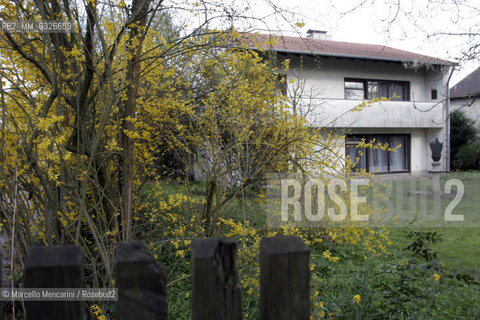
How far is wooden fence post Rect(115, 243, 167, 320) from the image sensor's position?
0.94m

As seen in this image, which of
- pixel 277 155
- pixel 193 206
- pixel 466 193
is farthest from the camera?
pixel 466 193

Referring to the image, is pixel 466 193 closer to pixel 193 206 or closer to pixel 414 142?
pixel 414 142

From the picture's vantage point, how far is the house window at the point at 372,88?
15836 mm

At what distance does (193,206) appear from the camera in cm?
416

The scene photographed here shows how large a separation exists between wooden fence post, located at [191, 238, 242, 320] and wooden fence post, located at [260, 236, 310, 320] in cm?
8

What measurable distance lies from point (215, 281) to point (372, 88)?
16652 millimetres

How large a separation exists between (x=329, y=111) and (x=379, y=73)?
3452 mm

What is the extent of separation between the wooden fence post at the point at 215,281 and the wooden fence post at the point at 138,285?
9 centimetres

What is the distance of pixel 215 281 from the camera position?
0.98 meters

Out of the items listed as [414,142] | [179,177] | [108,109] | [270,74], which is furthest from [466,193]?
[108,109]

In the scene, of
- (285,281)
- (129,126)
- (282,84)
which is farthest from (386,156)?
(285,281)

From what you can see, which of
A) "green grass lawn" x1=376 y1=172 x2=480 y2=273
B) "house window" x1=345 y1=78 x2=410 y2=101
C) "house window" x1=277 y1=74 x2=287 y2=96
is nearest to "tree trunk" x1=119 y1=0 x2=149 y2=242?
"house window" x1=277 y1=74 x2=287 y2=96

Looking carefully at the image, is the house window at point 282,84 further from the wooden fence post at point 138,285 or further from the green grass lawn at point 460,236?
the wooden fence post at point 138,285

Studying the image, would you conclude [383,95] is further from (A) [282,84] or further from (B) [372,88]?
(A) [282,84]
